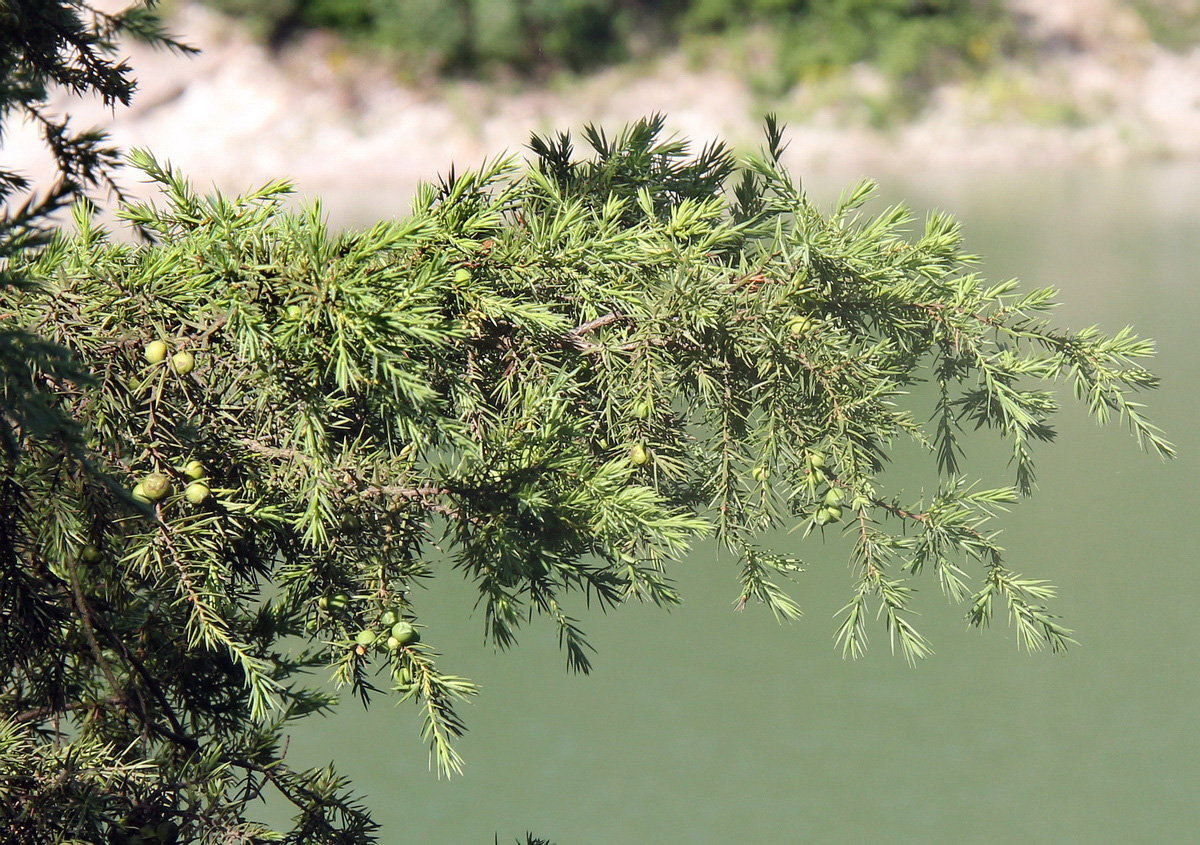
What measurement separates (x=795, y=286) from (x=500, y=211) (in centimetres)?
33

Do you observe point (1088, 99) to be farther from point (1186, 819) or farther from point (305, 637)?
point (305, 637)

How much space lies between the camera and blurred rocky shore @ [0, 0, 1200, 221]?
12.6 m

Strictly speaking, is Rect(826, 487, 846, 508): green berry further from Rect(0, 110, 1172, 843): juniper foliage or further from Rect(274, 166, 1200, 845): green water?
Rect(274, 166, 1200, 845): green water

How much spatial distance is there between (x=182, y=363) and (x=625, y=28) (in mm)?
14257

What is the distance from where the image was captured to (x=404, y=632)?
40.5 inches

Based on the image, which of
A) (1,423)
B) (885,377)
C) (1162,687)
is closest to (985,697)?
(1162,687)

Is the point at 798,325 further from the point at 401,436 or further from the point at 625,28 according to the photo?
the point at 625,28

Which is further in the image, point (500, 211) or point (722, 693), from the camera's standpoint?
point (722, 693)

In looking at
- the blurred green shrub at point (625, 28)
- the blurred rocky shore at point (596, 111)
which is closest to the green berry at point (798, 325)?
the blurred rocky shore at point (596, 111)

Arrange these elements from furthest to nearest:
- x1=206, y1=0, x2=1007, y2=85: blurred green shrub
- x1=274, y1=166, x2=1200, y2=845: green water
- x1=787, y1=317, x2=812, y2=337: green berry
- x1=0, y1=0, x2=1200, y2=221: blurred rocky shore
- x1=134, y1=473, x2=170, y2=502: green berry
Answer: x1=206, y1=0, x2=1007, y2=85: blurred green shrub, x1=0, y1=0, x2=1200, y2=221: blurred rocky shore, x1=274, y1=166, x2=1200, y2=845: green water, x1=787, y1=317, x2=812, y2=337: green berry, x1=134, y1=473, x2=170, y2=502: green berry

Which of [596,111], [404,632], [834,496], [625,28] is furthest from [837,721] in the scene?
[625,28]

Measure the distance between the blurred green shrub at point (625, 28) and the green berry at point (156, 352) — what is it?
42.6 feet

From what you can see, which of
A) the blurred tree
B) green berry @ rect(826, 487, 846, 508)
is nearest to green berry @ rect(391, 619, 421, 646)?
the blurred tree

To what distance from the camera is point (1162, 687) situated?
4098mm
